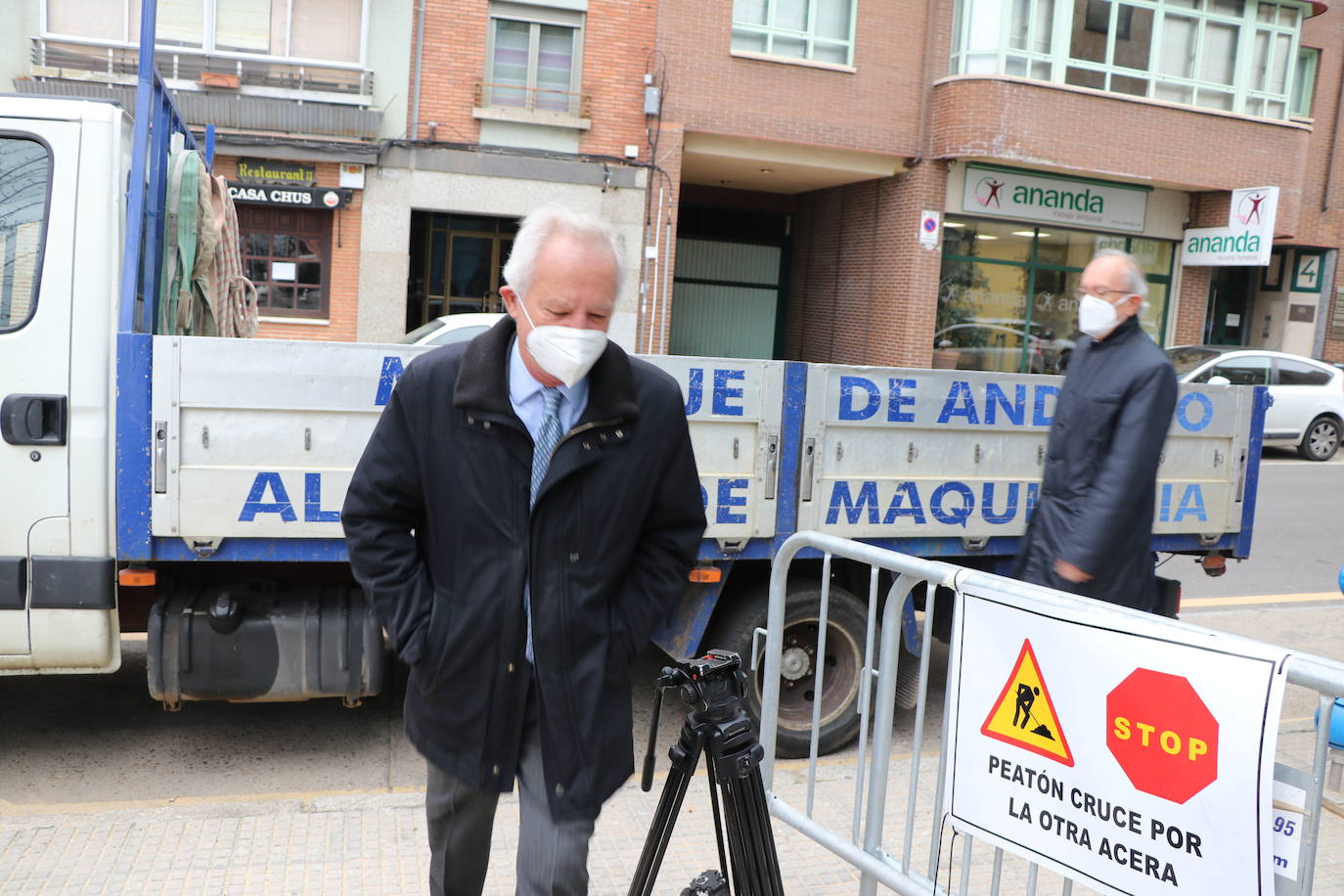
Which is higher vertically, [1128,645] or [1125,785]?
[1128,645]

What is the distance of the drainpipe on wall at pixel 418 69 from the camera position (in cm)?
1741

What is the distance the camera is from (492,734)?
8.07 feet

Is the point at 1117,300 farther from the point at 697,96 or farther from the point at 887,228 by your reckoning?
the point at 887,228

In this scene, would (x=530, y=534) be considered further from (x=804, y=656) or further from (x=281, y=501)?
(x=804, y=656)

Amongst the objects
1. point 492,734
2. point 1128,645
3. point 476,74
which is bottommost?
point 492,734

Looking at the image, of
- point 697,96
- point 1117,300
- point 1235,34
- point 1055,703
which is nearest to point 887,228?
point 697,96

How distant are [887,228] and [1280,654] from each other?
1862cm

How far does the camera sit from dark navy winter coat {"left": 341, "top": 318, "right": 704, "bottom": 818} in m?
2.42

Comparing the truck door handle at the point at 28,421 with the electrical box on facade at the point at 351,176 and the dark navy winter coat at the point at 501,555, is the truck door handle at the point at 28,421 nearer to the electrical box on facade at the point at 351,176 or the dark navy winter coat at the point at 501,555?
the dark navy winter coat at the point at 501,555

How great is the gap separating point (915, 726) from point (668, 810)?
3.25 ft

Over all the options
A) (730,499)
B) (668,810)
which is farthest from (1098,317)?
(668,810)

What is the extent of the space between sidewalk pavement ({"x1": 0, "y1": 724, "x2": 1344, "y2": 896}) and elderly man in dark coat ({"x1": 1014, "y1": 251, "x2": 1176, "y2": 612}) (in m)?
0.94

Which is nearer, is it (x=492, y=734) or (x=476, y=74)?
(x=492, y=734)

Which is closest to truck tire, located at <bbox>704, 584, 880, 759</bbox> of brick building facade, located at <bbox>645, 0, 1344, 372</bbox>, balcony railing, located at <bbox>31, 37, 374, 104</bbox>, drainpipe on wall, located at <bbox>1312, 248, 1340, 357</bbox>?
brick building facade, located at <bbox>645, 0, 1344, 372</bbox>
